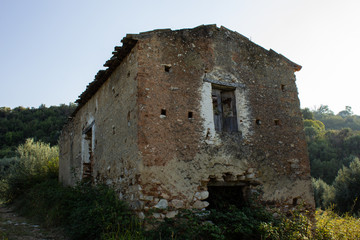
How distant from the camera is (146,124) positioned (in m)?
5.66

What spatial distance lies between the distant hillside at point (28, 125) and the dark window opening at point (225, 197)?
23.0m

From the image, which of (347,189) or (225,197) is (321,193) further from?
(225,197)

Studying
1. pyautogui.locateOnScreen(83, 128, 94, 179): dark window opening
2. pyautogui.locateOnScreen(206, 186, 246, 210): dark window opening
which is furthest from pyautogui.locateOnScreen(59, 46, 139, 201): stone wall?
pyautogui.locateOnScreen(206, 186, 246, 210): dark window opening

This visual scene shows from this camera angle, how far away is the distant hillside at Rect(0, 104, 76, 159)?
26.9 meters

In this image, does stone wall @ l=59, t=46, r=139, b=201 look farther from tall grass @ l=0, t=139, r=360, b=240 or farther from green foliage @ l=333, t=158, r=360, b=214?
green foliage @ l=333, t=158, r=360, b=214

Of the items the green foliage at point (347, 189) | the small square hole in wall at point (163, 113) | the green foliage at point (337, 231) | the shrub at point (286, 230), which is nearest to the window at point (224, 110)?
the small square hole in wall at point (163, 113)

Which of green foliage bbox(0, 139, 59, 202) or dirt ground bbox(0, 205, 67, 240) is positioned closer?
dirt ground bbox(0, 205, 67, 240)

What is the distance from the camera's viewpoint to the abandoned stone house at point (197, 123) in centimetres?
566

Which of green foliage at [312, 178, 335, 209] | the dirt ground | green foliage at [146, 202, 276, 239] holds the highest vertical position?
green foliage at [146, 202, 276, 239]

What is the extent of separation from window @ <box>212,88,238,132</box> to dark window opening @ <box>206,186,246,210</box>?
1402mm

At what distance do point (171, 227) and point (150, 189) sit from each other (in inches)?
31.1

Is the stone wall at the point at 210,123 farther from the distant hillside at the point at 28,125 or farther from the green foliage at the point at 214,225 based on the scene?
the distant hillside at the point at 28,125

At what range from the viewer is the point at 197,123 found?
6164 millimetres

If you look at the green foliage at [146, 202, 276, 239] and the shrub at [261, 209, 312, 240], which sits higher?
the green foliage at [146, 202, 276, 239]
